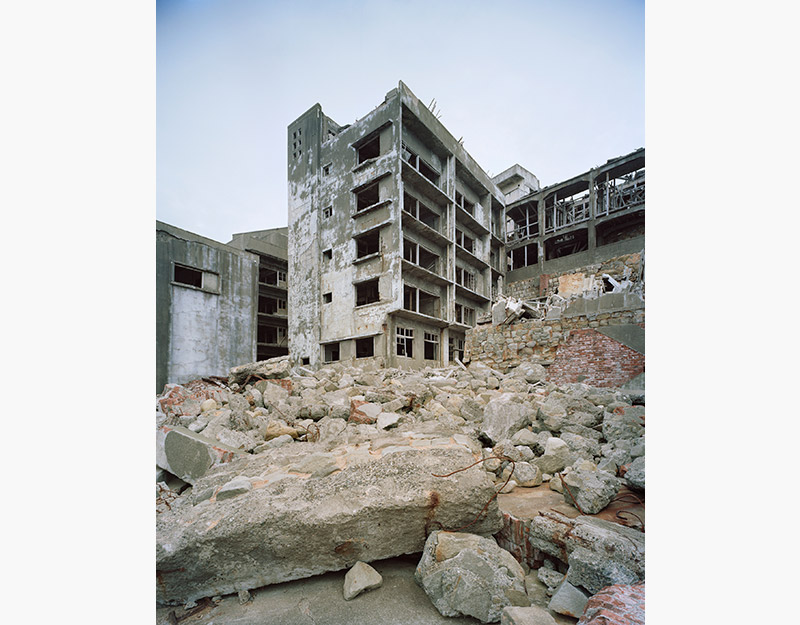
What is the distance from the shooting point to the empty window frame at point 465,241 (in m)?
17.3

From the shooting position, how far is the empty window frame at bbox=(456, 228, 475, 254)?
1725 centimetres

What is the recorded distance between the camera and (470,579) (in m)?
1.37

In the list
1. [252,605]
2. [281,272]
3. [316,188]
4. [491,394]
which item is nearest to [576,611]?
[252,605]

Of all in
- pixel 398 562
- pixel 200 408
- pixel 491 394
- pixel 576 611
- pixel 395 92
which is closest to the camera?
pixel 576 611

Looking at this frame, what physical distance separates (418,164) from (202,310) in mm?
10133

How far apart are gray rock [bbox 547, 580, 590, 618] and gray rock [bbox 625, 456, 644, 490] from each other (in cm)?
107

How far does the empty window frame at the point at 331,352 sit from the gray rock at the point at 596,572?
516 inches

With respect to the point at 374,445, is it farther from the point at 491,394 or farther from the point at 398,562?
the point at 491,394

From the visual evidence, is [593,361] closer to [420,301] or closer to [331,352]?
[420,301]

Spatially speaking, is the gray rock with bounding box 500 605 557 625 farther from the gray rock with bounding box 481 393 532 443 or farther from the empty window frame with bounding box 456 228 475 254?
the empty window frame with bounding box 456 228 475 254

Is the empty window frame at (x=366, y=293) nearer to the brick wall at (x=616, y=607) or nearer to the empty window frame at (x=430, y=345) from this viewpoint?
the empty window frame at (x=430, y=345)

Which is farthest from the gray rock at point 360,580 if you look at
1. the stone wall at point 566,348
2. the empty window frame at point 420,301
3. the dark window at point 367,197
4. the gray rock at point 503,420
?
the dark window at point 367,197
